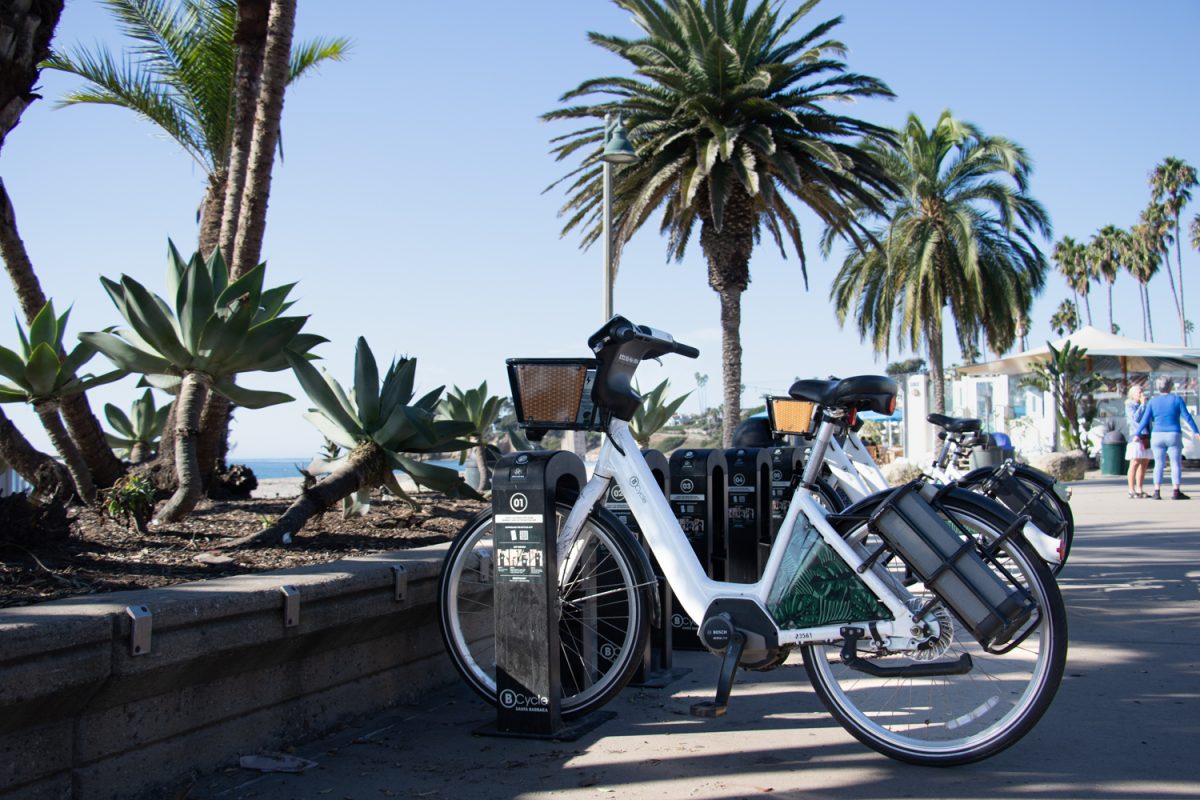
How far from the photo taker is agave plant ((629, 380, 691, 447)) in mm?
11055

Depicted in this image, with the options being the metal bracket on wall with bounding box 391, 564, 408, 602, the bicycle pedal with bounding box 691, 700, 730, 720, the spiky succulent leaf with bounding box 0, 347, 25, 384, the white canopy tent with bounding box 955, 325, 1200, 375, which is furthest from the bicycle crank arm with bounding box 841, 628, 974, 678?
the white canopy tent with bounding box 955, 325, 1200, 375

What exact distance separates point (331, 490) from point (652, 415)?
5.99 meters

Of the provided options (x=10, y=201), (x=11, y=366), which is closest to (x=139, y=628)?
(x=11, y=366)

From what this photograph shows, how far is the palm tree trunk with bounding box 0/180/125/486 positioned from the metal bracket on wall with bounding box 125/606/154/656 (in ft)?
13.3

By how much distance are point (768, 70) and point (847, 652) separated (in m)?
14.5

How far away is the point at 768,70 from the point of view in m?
16.5

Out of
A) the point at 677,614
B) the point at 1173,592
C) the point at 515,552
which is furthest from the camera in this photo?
the point at 1173,592

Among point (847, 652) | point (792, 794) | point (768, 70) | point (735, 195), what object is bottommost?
point (792, 794)

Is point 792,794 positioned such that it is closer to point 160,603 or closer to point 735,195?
point 160,603

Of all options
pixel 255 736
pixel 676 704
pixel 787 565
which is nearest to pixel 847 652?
pixel 787 565

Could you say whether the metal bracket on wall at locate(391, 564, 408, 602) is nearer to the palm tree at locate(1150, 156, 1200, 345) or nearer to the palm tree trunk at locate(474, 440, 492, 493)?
the palm tree trunk at locate(474, 440, 492, 493)

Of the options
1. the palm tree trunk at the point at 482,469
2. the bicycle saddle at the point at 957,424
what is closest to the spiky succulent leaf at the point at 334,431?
the bicycle saddle at the point at 957,424

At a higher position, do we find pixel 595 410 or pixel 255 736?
pixel 595 410

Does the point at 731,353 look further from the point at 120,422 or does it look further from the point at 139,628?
the point at 139,628
